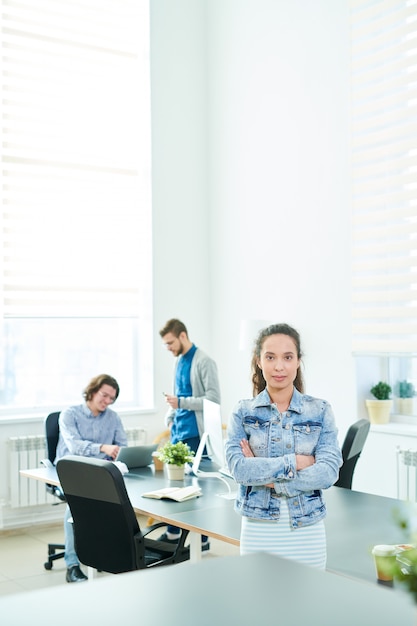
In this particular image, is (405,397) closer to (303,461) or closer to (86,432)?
(86,432)

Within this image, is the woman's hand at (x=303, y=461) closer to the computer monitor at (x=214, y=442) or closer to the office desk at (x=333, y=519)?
the office desk at (x=333, y=519)

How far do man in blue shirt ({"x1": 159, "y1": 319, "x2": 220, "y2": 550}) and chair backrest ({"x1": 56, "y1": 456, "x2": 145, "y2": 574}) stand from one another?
5.35 ft

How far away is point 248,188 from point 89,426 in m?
2.75

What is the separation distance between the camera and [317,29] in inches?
229

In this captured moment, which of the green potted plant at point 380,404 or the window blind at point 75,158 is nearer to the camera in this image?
the green potted plant at point 380,404

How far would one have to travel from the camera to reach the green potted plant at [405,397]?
537 cm

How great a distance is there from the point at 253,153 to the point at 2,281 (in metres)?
2.30

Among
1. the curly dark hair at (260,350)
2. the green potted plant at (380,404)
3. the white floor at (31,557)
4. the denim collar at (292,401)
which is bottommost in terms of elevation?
the white floor at (31,557)

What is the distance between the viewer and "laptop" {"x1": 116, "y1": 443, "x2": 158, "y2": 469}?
14.5 ft

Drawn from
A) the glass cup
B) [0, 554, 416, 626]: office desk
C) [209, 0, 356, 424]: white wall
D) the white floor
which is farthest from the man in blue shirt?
[0, 554, 416, 626]: office desk

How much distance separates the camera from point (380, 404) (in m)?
5.32

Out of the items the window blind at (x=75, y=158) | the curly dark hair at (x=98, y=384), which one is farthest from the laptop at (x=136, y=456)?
Result: the window blind at (x=75, y=158)

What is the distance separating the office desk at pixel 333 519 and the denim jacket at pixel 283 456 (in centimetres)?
24

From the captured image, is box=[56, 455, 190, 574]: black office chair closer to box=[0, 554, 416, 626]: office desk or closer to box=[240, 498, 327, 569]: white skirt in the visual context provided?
box=[240, 498, 327, 569]: white skirt
